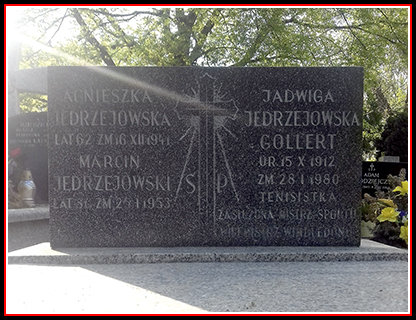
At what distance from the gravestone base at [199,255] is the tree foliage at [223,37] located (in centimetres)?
917

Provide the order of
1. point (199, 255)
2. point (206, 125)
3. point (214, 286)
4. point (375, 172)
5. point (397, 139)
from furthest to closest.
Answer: point (397, 139)
point (375, 172)
point (206, 125)
point (199, 255)
point (214, 286)

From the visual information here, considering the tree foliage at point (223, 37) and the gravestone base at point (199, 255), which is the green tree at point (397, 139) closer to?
the tree foliage at point (223, 37)

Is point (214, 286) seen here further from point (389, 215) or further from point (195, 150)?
point (389, 215)

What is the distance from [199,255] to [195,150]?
1.12 meters

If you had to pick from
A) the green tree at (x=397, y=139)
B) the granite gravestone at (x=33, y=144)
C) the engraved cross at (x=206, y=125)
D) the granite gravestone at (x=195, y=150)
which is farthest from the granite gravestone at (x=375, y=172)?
the granite gravestone at (x=33, y=144)

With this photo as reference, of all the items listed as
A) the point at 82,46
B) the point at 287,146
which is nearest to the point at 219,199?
the point at 287,146

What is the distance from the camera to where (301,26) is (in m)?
16.0

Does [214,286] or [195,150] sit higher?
[195,150]

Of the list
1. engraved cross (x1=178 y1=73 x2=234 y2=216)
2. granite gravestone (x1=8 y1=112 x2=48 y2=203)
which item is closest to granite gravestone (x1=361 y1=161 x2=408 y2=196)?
engraved cross (x1=178 y1=73 x2=234 y2=216)

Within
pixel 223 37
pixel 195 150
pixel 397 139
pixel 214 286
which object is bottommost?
pixel 214 286

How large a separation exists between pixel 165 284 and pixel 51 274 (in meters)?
1.12

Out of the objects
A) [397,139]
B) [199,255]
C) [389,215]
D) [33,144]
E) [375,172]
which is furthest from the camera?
[397,139]

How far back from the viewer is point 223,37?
14695mm

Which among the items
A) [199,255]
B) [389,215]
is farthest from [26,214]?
[389,215]
